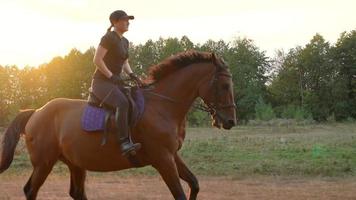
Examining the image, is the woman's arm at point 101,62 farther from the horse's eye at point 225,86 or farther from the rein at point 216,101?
the horse's eye at point 225,86

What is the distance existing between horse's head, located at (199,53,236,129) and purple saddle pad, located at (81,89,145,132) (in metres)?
1.07

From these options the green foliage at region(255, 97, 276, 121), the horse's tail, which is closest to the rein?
the horse's tail

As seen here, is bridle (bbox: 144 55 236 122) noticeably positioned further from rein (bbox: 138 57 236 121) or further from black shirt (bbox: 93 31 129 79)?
black shirt (bbox: 93 31 129 79)

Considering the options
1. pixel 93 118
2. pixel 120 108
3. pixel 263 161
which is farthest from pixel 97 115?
pixel 263 161

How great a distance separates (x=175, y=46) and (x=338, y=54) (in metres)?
23.4

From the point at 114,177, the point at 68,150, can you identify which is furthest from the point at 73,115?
the point at 114,177

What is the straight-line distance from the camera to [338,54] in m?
71.8

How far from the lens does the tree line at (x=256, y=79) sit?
67.6 metres

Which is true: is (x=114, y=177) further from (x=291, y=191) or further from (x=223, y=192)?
(x=291, y=191)

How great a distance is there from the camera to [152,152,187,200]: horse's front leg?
781 centimetres

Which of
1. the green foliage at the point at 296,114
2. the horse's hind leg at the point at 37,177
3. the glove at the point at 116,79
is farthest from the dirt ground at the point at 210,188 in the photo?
the green foliage at the point at 296,114

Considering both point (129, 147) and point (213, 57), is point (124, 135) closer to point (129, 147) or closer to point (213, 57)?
point (129, 147)

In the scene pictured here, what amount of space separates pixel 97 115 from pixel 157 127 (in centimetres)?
105

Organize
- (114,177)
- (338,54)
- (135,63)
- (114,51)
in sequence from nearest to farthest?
(114,51), (114,177), (338,54), (135,63)
